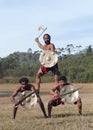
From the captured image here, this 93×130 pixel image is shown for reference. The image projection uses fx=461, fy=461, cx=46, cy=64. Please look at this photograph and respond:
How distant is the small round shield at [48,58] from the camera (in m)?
11.9

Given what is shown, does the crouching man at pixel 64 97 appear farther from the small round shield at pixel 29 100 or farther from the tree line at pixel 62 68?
the tree line at pixel 62 68

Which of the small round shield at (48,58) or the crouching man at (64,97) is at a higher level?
the small round shield at (48,58)

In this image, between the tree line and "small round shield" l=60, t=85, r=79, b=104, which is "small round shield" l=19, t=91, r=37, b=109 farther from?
the tree line

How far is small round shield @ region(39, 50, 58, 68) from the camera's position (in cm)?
1189

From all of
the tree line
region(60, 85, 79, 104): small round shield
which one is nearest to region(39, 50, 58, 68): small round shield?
region(60, 85, 79, 104): small round shield

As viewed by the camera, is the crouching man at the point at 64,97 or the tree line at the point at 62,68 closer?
the crouching man at the point at 64,97

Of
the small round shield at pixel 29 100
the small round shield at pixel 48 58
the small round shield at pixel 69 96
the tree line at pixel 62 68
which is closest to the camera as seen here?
the small round shield at pixel 29 100

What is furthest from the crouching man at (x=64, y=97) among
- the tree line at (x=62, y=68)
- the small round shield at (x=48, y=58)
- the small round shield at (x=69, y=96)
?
the tree line at (x=62, y=68)

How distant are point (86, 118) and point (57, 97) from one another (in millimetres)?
1202

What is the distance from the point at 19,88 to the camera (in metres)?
11.7

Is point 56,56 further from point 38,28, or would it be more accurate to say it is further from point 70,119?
point 70,119

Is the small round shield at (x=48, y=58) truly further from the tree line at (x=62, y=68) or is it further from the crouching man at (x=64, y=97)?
the tree line at (x=62, y=68)

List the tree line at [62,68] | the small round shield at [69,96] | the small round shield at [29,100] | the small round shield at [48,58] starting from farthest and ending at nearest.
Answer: the tree line at [62,68], the small round shield at [48,58], the small round shield at [69,96], the small round shield at [29,100]

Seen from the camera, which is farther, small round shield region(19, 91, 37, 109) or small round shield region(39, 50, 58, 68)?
small round shield region(39, 50, 58, 68)
